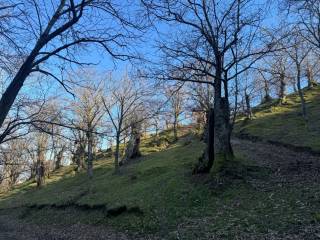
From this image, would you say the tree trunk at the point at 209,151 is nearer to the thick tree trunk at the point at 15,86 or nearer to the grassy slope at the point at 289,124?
the grassy slope at the point at 289,124

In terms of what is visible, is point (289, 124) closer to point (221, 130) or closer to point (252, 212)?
point (221, 130)

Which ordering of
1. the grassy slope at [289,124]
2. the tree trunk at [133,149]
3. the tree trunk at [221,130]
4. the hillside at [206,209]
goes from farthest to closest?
the tree trunk at [133,149]
the grassy slope at [289,124]
the tree trunk at [221,130]
the hillside at [206,209]

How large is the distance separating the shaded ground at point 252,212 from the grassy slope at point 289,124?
12651mm

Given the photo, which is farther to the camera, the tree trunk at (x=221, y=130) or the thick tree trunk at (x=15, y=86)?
the tree trunk at (x=221, y=130)

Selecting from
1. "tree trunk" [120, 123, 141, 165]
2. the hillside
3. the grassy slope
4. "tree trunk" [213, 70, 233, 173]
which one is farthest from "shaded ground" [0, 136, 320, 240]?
"tree trunk" [120, 123, 141, 165]

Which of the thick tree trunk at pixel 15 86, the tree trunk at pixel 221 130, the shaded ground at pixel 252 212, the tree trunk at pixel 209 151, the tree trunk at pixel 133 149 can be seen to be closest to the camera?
the thick tree trunk at pixel 15 86

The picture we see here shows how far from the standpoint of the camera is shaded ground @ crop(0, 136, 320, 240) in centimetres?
1177

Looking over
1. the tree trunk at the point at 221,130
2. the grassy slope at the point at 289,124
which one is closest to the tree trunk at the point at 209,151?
the tree trunk at the point at 221,130

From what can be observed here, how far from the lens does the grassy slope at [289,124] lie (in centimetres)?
3653

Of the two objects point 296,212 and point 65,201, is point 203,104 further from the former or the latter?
point 296,212

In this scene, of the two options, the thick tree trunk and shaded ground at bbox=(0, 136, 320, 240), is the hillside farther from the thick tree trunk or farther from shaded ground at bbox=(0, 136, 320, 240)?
the thick tree trunk

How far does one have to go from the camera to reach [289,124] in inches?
1831

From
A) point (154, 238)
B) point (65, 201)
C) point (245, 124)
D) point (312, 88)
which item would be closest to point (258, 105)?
→ point (312, 88)

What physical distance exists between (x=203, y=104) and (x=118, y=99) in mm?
8924
